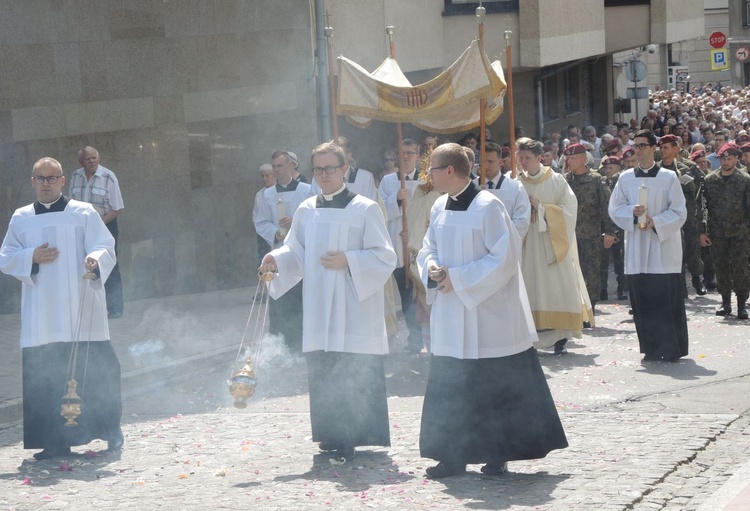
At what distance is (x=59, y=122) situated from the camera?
15617 mm

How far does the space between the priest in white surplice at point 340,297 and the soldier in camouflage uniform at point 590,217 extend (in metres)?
6.85

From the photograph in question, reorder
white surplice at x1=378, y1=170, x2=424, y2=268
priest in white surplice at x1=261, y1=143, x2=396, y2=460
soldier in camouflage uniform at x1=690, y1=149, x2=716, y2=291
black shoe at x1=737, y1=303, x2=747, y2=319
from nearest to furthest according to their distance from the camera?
priest in white surplice at x1=261, y1=143, x2=396, y2=460 → white surplice at x1=378, y1=170, x2=424, y2=268 → black shoe at x1=737, y1=303, x2=747, y2=319 → soldier in camouflage uniform at x1=690, y1=149, x2=716, y2=291

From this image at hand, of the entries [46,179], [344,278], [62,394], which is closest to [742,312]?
[344,278]

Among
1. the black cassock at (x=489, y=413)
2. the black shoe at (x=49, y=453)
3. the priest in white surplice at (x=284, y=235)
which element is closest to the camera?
the black cassock at (x=489, y=413)

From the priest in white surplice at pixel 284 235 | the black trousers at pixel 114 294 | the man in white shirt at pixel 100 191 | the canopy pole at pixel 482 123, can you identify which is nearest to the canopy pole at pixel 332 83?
the priest in white surplice at pixel 284 235

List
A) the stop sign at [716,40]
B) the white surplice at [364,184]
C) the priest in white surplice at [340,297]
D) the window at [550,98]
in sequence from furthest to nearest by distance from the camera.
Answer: the stop sign at [716,40]
the window at [550,98]
the white surplice at [364,184]
the priest in white surplice at [340,297]

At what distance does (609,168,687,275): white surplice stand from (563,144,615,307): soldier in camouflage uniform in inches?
110

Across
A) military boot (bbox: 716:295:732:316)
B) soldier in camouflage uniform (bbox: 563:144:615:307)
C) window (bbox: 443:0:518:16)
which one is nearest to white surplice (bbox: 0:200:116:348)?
soldier in camouflage uniform (bbox: 563:144:615:307)

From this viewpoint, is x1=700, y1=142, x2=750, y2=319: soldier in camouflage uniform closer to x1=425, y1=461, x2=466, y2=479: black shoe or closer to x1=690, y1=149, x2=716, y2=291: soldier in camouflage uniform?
x1=690, y1=149, x2=716, y2=291: soldier in camouflage uniform

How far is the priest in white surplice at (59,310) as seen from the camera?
8891 millimetres

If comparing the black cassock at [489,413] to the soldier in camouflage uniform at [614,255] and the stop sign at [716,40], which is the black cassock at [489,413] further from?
the stop sign at [716,40]

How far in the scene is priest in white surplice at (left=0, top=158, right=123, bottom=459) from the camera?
889cm

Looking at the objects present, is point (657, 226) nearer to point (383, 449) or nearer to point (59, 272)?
point (383, 449)

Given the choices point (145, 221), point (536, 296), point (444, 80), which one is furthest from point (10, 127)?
point (536, 296)
